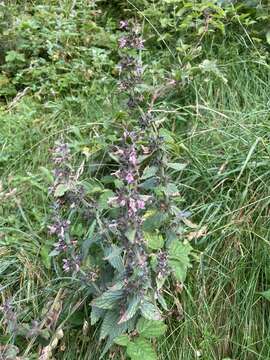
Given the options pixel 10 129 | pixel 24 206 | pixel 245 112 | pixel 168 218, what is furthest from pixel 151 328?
pixel 10 129

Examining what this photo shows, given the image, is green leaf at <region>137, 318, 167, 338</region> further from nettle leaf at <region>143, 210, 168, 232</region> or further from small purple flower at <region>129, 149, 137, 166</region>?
small purple flower at <region>129, 149, 137, 166</region>

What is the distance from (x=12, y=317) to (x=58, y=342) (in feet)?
0.74

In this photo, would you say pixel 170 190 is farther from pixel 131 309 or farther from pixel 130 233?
pixel 131 309

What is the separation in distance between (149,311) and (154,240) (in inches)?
10.2

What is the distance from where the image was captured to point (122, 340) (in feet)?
5.85

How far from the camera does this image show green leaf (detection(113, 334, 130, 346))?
5.81 ft

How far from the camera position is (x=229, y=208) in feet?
7.30

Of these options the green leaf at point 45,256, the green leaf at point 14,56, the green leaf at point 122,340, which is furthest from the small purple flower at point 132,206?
the green leaf at point 14,56

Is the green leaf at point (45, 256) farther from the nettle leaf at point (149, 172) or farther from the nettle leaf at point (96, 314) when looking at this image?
the nettle leaf at point (149, 172)

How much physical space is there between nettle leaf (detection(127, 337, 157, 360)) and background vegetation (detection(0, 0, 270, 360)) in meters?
0.14

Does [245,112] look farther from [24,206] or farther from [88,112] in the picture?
[24,206]

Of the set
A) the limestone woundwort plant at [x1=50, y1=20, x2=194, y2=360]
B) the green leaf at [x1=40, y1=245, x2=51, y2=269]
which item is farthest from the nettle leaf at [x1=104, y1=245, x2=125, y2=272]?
the green leaf at [x1=40, y1=245, x2=51, y2=269]

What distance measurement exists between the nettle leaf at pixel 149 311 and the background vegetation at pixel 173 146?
0.26m

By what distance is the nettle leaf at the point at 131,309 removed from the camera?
1.68 m
